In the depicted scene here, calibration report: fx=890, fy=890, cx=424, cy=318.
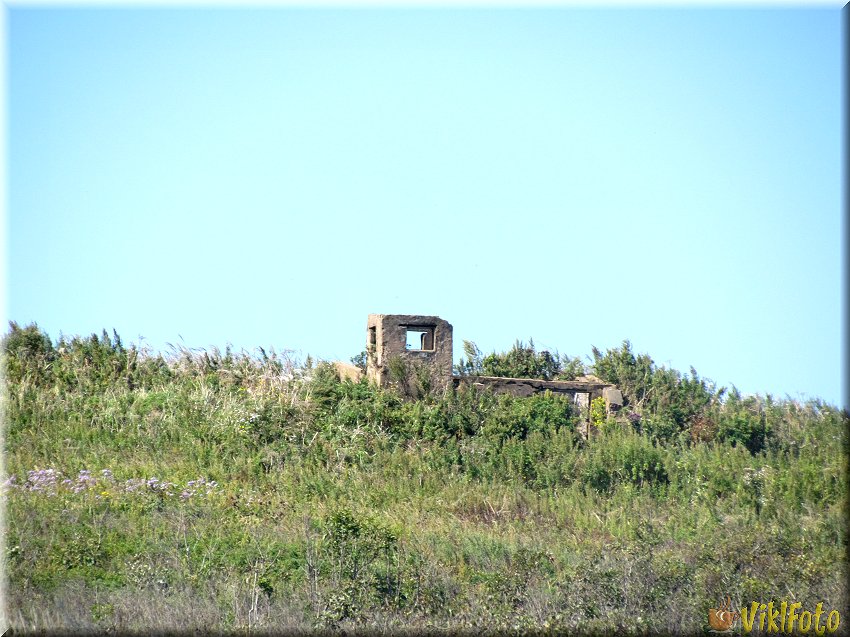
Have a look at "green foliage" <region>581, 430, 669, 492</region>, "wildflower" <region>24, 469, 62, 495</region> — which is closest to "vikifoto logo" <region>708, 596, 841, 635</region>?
"green foliage" <region>581, 430, 669, 492</region>

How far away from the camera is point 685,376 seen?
2162 cm

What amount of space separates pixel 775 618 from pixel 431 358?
9587mm

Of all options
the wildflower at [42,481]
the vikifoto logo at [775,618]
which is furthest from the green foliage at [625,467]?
the wildflower at [42,481]

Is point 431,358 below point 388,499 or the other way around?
the other way around

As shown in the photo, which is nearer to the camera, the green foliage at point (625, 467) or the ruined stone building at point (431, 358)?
the green foliage at point (625, 467)

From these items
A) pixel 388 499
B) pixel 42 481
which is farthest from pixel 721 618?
pixel 42 481

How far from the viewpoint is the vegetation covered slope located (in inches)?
371

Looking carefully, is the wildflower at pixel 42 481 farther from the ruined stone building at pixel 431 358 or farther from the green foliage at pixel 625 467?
the green foliage at pixel 625 467

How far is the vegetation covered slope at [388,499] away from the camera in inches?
371

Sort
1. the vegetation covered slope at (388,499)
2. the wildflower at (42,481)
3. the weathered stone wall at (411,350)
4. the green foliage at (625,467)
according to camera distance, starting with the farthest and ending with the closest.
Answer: the weathered stone wall at (411,350) → the green foliage at (625,467) → the wildflower at (42,481) → the vegetation covered slope at (388,499)

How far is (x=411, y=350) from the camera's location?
1786 cm

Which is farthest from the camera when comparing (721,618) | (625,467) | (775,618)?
(625,467)

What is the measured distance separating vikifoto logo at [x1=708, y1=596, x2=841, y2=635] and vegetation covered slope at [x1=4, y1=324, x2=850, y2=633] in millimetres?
183

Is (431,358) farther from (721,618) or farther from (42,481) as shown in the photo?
(721,618)
